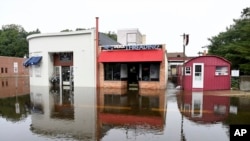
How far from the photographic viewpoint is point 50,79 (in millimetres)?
26109

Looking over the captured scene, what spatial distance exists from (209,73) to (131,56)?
285 inches

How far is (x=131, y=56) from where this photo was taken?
22.2 meters

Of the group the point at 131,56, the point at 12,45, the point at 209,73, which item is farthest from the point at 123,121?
the point at 12,45

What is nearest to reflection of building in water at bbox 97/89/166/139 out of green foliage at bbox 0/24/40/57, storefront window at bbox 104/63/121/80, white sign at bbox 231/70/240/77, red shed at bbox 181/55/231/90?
red shed at bbox 181/55/231/90

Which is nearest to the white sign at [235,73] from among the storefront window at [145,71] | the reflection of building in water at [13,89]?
the storefront window at [145,71]

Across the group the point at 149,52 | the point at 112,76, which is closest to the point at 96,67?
the point at 112,76

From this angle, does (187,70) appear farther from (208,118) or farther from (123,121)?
(123,121)

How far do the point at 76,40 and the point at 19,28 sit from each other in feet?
250

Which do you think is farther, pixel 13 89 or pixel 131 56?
pixel 13 89

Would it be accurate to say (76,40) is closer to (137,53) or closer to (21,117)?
(137,53)

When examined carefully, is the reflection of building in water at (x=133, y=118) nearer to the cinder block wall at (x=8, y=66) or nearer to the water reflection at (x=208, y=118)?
the water reflection at (x=208, y=118)

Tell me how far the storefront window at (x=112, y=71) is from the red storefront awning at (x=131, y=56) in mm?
977

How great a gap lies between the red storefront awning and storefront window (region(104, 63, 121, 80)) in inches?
38.5

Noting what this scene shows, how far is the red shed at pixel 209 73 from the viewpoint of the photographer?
20.6m
